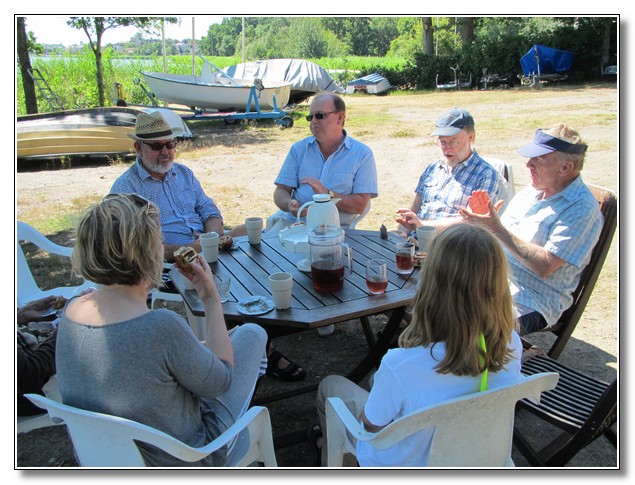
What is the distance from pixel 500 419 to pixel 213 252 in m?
1.70

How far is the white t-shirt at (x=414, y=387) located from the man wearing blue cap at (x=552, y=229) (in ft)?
3.58

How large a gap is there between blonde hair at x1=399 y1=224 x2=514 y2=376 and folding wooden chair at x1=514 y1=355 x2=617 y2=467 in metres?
0.68

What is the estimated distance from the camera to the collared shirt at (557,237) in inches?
98.6

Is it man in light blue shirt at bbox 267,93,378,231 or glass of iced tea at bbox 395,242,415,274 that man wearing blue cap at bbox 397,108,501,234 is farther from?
glass of iced tea at bbox 395,242,415,274

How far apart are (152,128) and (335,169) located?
1.27 meters

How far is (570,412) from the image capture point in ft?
6.77

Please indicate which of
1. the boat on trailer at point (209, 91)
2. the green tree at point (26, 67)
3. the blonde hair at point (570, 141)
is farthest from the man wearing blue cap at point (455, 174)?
the boat on trailer at point (209, 91)

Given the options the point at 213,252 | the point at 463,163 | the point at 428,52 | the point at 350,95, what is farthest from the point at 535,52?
the point at 213,252

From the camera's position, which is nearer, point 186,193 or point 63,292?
point 63,292

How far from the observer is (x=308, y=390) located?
9.20ft

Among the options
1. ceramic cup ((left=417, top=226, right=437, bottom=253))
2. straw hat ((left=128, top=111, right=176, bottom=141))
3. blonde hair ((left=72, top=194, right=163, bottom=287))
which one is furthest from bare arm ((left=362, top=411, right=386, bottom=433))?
straw hat ((left=128, top=111, right=176, bottom=141))

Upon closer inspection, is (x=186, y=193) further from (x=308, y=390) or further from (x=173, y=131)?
(x=308, y=390)

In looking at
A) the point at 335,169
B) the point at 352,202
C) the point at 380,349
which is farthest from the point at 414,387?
the point at 335,169

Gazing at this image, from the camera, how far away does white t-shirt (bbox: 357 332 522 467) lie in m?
1.47
